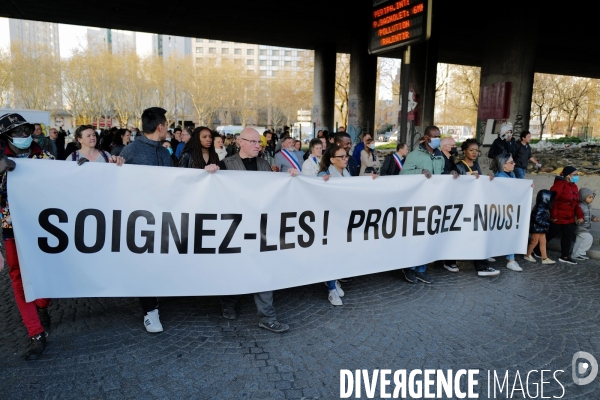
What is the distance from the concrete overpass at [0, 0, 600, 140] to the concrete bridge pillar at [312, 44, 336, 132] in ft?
0.19

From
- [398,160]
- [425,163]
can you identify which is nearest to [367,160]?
[398,160]

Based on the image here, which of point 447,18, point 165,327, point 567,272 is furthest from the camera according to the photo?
point 447,18

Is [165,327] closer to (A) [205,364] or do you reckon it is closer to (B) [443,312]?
(A) [205,364]

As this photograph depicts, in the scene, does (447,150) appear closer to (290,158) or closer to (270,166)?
(290,158)

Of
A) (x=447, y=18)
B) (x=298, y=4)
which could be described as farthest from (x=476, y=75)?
(x=298, y=4)

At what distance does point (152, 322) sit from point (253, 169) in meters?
1.73

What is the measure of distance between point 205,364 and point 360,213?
2274 mm

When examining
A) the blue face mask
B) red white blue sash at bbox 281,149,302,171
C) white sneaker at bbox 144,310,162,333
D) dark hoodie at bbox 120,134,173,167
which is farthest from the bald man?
the blue face mask

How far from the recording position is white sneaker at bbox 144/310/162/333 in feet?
13.4

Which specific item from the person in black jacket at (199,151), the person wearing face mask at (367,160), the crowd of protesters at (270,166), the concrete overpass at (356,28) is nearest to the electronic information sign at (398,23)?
the person wearing face mask at (367,160)

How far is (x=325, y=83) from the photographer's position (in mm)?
25344

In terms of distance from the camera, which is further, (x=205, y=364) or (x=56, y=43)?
(x=56, y=43)

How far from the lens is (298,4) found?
18.2 m

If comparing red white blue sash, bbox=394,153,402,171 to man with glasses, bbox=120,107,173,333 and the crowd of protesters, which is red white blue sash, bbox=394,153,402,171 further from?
man with glasses, bbox=120,107,173,333
